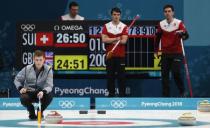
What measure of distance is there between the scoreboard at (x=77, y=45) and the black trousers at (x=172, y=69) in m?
0.41

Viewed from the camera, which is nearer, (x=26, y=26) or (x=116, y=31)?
(x=116, y=31)

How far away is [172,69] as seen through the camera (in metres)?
12.1

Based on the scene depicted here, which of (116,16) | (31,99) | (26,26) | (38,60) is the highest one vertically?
(116,16)

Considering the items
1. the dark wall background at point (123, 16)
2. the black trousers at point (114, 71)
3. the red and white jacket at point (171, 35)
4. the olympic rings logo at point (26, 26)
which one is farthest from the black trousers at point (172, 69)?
the olympic rings logo at point (26, 26)

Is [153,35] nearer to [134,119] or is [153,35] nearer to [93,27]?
[93,27]

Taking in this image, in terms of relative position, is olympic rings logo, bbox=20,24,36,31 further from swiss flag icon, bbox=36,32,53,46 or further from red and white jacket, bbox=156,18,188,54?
red and white jacket, bbox=156,18,188,54

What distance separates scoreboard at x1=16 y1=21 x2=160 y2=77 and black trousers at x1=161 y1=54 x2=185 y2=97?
0.41 meters

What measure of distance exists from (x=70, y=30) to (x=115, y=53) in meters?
1.20

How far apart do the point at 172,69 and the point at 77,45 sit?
2105 mm

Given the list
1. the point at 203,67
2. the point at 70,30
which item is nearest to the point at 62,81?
the point at 70,30

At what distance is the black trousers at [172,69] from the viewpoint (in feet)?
39.5

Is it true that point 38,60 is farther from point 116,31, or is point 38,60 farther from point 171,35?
point 171,35

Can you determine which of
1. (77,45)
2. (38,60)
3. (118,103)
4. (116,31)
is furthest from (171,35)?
(38,60)

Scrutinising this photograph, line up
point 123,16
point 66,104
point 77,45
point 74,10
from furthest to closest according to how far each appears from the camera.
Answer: point 123,16 → point 74,10 → point 77,45 → point 66,104
